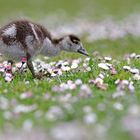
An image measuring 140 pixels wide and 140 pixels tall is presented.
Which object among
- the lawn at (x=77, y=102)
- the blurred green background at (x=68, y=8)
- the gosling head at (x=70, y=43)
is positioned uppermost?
the blurred green background at (x=68, y=8)

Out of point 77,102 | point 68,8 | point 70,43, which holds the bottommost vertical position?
point 77,102

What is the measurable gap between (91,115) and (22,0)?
3512cm

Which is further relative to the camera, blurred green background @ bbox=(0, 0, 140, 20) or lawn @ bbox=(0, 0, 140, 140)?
blurred green background @ bbox=(0, 0, 140, 20)

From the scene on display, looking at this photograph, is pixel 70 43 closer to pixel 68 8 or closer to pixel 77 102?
pixel 77 102

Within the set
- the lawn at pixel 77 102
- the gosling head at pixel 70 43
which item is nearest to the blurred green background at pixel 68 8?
the lawn at pixel 77 102

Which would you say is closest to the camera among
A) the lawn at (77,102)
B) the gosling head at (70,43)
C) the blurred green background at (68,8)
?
the lawn at (77,102)

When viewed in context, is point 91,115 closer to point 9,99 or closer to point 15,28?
point 9,99

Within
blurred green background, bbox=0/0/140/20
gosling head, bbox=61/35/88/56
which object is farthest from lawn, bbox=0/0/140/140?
blurred green background, bbox=0/0/140/20

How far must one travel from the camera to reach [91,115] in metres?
8.05

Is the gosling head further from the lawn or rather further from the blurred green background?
the blurred green background

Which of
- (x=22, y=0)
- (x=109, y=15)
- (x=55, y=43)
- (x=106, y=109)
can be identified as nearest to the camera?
(x=106, y=109)

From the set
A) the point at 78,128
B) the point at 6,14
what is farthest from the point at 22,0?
the point at 78,128

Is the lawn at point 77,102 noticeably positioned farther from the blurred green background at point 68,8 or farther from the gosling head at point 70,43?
the blurred green background at point 68,8

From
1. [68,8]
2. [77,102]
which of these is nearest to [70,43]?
[77,102]
